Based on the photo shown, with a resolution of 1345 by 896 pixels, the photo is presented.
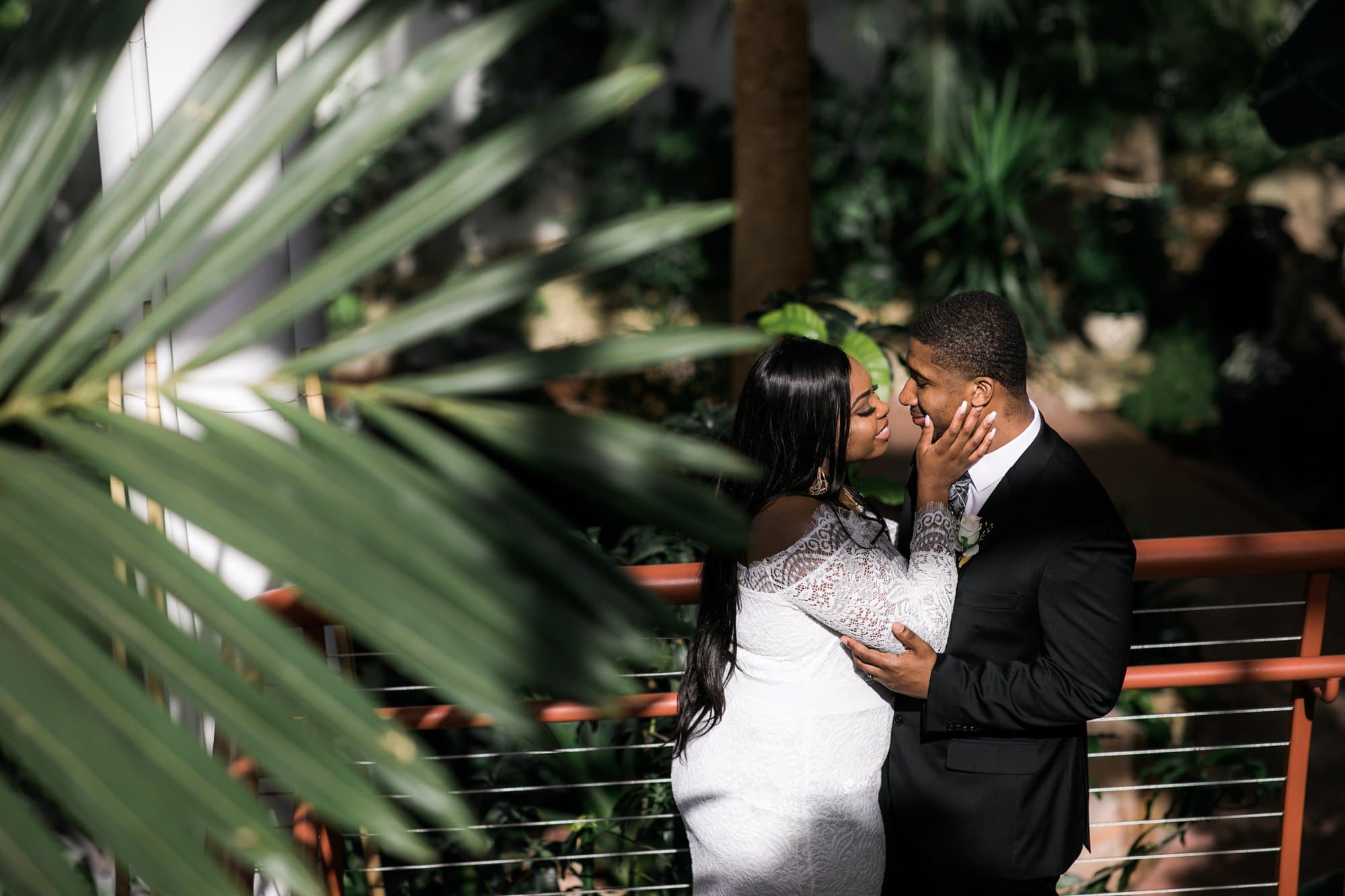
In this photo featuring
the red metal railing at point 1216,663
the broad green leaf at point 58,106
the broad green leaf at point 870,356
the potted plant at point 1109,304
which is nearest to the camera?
the broad green leaf at point 58,106

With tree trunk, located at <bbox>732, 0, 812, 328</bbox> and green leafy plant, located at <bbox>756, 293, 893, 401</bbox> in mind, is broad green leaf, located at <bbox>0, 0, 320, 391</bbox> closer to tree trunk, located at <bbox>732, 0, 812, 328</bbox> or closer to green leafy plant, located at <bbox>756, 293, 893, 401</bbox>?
green leafy plant, located at <bbox>756, 293, 893, 401</bbox>

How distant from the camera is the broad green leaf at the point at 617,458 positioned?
0.76 meters

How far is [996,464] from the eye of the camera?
207 cm

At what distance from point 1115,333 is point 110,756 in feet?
34.7

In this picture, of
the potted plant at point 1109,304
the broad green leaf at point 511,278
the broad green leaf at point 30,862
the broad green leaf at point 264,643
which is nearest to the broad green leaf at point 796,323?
the broad green leaf at point 511,278

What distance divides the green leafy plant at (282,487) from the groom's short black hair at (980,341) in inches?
52.2

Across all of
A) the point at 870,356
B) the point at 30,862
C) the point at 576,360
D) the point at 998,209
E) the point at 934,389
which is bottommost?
the point at 30,862

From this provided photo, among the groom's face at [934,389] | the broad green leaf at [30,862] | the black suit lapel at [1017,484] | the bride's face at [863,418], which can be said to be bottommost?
the broad green leaf at [30,862]

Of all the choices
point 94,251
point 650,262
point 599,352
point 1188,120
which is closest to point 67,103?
point 94,251

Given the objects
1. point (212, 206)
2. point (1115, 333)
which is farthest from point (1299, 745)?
point (1115, 333)

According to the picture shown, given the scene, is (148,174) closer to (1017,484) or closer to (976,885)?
(1017,484)

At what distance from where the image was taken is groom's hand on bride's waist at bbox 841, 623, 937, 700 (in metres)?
1.87

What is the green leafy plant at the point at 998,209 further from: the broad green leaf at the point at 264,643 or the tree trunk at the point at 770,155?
the broad green leaf at the point at 264,643

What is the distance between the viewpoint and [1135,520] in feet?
23.8
